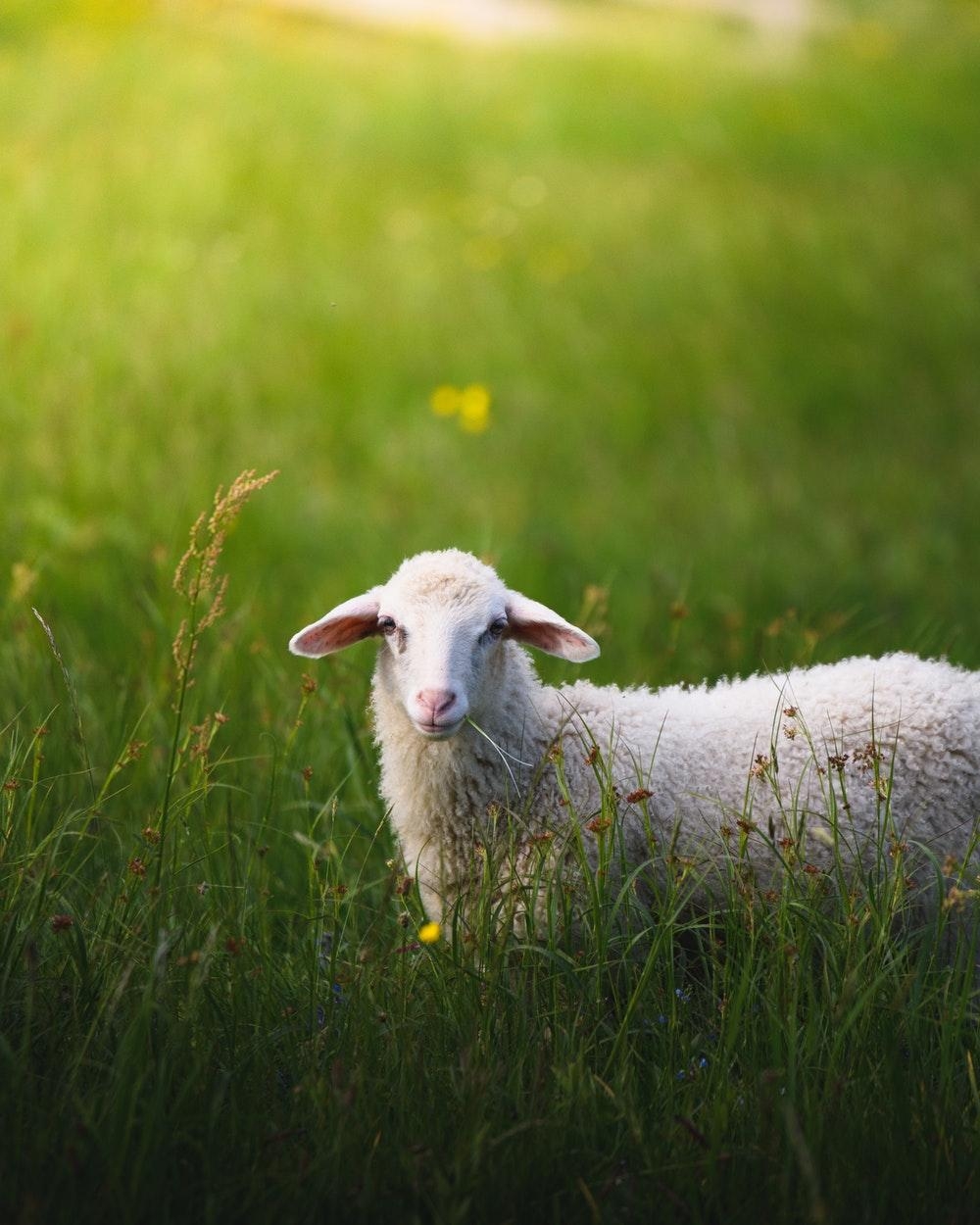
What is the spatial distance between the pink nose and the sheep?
0.13 m

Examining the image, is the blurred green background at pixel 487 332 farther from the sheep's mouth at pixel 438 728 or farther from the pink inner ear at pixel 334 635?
the sheep's mouth at pixel 438 728

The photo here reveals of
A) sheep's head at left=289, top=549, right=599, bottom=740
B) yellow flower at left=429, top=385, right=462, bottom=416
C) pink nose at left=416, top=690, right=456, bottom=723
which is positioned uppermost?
yellow flower at left=429, top=385, right=462, bottom=416

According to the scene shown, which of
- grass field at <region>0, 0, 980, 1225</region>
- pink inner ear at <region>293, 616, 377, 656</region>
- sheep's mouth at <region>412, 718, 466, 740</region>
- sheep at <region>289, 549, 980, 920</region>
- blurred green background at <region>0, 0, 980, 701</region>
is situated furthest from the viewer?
blurred green background at <region>0, 0, 980, 701</region>

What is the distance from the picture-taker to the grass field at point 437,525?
6.50 feet

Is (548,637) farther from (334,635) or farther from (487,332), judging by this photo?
(487,332)

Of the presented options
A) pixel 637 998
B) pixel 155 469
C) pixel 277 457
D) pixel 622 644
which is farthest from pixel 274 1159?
pixel 277 457

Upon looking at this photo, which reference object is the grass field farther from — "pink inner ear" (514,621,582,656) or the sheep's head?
"pink inner ear" (514,621,582,656)

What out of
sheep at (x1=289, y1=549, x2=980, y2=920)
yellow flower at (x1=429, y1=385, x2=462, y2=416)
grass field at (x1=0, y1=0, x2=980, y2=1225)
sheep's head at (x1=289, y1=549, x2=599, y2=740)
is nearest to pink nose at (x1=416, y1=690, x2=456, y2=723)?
sheep's head at (x1=289, y1=549, x2=599, y2=740)

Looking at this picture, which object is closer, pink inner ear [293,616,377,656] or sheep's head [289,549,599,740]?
sheep's head [289,549,599,740]

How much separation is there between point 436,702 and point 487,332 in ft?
19.1

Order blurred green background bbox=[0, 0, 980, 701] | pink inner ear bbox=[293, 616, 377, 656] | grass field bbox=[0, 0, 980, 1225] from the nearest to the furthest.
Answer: grass field bbox=[0, 0, 980, 1225]
pink inner ear bbox=[293, 616, 377, 656]
blurred green background bbox=[0, 0, 980, 701]

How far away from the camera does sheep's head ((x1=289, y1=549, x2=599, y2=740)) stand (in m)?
2.65

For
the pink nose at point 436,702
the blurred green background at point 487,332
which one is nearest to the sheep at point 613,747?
the pink nose at point 436,702

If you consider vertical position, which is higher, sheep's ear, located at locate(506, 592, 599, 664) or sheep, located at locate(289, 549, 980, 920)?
sheep's ear, located at locate(506, 592, 599, 664)
